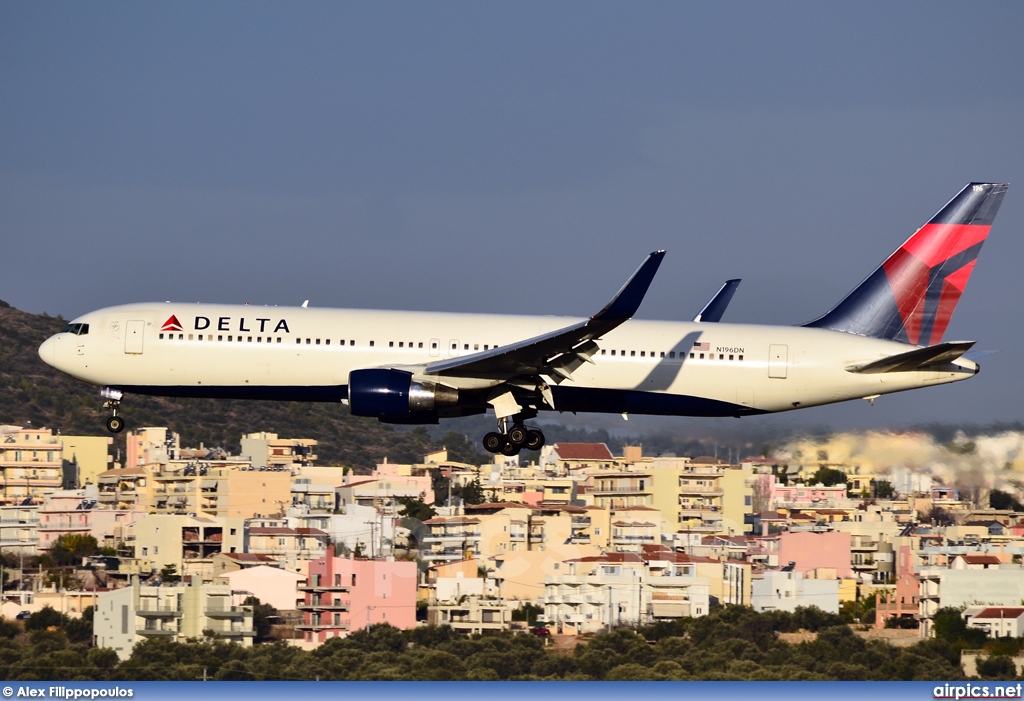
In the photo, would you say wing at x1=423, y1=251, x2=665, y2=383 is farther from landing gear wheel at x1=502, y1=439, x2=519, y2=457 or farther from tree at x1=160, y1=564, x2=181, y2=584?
tree at x1=160, y1=564, x2=181, y2=584

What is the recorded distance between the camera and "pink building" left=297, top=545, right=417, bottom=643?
6688 cm

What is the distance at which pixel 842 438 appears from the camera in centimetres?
4941

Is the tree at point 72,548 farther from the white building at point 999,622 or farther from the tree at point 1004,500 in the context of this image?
the tree at point 1004,500

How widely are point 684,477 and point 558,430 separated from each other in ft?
39.6

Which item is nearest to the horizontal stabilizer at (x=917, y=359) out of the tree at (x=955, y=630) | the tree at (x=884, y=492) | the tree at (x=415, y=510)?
the tree at (x=955, y=630)

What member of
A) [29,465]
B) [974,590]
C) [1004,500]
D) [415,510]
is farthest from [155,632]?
[29,465]

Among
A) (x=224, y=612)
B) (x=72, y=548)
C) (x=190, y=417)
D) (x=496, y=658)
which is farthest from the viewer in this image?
(x=190, y=417)

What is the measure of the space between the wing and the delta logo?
6.94m

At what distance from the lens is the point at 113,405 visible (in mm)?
40875

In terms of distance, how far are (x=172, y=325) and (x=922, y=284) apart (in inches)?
814

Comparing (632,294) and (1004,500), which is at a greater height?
(632,294)

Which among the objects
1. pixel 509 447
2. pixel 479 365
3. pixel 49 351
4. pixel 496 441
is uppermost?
pixel 49 351

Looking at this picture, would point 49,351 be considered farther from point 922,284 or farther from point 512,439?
point 922,284

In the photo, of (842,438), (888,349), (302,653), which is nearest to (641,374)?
(888,349)
